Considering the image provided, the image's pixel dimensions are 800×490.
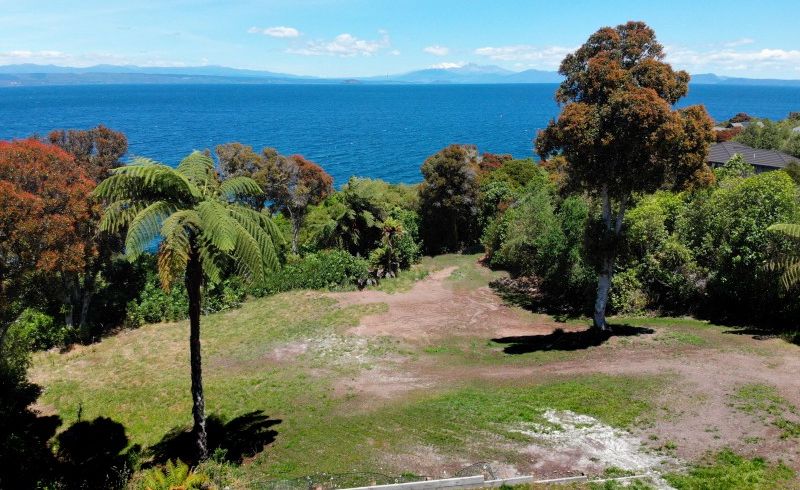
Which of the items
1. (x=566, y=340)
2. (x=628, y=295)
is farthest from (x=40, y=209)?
(x=628, y=295)

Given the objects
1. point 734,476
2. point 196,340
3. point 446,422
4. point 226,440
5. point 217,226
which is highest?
point 217,226

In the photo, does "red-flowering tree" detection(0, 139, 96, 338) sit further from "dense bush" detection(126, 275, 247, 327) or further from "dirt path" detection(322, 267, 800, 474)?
"dirt path" detection(322, 267, 800, 474)

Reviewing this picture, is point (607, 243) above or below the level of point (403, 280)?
above

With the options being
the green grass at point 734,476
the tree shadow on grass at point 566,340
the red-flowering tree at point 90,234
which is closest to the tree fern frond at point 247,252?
the green grass at point 734,476

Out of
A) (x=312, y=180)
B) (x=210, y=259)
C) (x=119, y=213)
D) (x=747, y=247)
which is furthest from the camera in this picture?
(x=312, y=180)

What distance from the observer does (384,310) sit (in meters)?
24.7

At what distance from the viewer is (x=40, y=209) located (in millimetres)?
17188

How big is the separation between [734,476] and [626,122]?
10446 mm

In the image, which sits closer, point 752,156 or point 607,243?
point 607,243

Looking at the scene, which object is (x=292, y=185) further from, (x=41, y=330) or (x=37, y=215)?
(x=37, y=215)

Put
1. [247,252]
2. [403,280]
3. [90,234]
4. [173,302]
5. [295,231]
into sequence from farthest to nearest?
[295,231] < [403,280] < [173,302] < [90,234] < [247,252]

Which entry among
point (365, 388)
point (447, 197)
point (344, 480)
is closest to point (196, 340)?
point (344, 480)

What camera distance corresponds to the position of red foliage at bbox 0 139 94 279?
16141 millimetres

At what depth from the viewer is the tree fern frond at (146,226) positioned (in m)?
10.0
